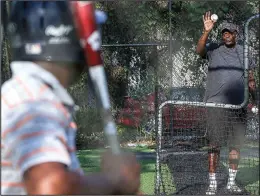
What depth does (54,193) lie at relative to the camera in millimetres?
1722

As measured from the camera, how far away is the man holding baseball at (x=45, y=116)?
5.65 feet

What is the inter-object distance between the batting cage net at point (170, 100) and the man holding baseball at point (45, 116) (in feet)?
12.9

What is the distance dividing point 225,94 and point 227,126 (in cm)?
36

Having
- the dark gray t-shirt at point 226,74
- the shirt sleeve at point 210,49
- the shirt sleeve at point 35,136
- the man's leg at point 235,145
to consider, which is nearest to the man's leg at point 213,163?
the man's leg at point 235,145

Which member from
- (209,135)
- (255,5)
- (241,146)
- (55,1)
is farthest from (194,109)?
(55,1)

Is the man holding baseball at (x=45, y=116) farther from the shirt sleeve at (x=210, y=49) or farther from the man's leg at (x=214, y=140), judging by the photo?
the shirt sleeve at (x=210, y=49)

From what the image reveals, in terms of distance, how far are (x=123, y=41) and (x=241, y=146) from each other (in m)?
3.63

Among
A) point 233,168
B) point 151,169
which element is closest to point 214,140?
point 233,168

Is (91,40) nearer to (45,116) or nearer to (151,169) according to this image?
(45,116)

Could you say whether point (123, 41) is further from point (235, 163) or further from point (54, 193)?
point (54, 193)

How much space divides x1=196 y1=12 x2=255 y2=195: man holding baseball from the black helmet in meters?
4.41

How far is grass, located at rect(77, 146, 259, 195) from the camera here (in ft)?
20.5

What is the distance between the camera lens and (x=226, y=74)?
258 inches

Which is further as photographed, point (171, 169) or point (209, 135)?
point (171, 169)
